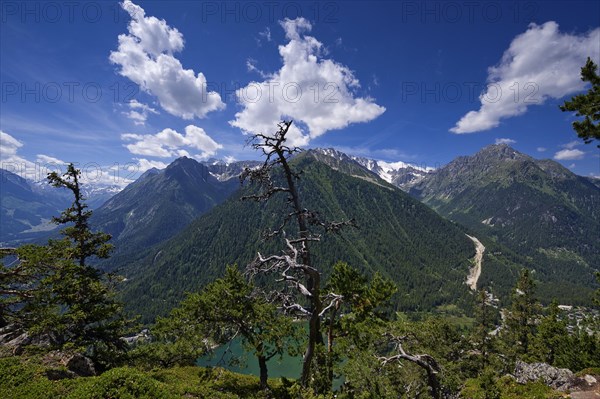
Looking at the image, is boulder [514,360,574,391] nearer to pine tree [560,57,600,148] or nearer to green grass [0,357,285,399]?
pine tree [560,57,600,148]

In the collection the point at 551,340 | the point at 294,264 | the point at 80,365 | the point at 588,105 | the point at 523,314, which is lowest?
the point at 551,340

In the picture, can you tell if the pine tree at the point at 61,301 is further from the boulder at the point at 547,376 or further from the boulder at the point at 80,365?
the boulder at the point at 547,376

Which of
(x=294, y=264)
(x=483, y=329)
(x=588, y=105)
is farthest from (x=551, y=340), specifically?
(x=294, y=264)

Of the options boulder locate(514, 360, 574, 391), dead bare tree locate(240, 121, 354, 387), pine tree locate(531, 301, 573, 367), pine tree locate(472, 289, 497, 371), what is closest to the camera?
dead bare tree locate(240, 121, 354, 387)

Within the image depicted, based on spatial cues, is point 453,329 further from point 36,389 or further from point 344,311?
point 36,389

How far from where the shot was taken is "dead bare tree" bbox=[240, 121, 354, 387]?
12257mm

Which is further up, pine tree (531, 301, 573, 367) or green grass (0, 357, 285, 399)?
green grass (0, 357, 285, 399)

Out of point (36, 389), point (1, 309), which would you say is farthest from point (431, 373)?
point (1, 309)

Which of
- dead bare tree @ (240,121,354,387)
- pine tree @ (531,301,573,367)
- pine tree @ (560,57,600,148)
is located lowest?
pine tree @ (531,301,573,367)

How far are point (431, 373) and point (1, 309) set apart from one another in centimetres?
2980

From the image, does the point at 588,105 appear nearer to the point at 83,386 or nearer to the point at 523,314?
the point at 83,386

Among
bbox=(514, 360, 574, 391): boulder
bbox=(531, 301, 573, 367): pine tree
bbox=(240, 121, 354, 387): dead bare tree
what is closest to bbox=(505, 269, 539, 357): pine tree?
bbox=(531, 301, 573, 367): pine tree

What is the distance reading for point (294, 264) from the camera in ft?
38.6

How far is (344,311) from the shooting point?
20.9 metres
